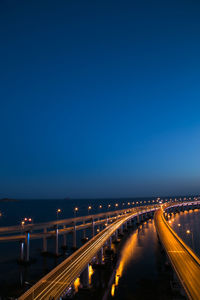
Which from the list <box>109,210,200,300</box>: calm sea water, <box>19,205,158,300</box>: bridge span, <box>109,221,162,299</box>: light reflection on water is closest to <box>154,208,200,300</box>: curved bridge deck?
<box>109,210,200,300</box>: calm sea water

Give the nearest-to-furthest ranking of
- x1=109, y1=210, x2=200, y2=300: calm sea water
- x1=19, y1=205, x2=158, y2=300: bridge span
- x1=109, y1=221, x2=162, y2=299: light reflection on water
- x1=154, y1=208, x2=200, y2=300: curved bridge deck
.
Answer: x1=19, y1=205, x2=158, y2=300: bridge span, x1=154, y1=208, x2=200, y2=300: curved bridge deck, x1=109, y1=210, x2=200, y2=300: calm sea water, x1=109, y1=221, x2=162, y2=299: light reflection on water

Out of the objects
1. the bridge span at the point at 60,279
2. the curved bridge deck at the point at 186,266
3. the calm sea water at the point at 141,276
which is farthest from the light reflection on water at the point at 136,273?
the bridge span at the point at 60,279

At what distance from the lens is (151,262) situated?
188ft

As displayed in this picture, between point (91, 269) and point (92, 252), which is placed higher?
point (92, 252)

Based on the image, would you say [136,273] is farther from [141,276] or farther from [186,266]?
[186,266]

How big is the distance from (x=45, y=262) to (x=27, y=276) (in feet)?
35.8

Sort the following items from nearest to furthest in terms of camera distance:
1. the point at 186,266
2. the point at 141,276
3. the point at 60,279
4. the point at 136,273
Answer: the point at 60,279
the point at 186,266
the point at 141,276
the point at 136,273

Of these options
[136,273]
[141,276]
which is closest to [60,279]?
[141,276]

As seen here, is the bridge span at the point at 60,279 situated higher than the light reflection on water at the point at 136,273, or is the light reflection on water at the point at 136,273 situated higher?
the bridge span at the point at 60,279

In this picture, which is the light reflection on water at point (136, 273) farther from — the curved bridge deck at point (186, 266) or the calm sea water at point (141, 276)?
the curved bridge deck at point (186, 266)

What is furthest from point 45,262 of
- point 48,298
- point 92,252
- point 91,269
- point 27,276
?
point 48,298

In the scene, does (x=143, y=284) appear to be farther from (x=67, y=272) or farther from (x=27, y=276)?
(x=27, y=276)

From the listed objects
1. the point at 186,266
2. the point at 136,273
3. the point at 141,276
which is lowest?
the point at 136,273

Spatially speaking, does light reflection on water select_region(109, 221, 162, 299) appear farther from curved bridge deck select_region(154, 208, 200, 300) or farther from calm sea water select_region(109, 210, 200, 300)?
curved bridge deck select_region(154, 208, 200, 300)
